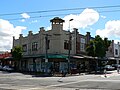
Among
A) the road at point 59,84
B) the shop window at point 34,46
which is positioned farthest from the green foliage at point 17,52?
the road at point 59,84

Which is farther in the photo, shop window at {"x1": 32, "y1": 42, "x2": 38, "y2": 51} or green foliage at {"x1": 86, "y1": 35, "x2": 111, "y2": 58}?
shop window at {"x1": 32, "y1": 42, "x2": 38, "y2": 51}

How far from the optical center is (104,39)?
58781mm

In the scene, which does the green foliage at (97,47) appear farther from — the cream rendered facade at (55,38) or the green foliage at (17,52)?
the green foliage at (17,52)

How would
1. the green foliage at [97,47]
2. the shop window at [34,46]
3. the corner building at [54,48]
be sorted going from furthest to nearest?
the shop window at [34,46] < the green foliage at [97,47] < the corner building at [54,48]

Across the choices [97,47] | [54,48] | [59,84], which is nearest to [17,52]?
[54,48]

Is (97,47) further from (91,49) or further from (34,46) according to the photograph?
(34,46)

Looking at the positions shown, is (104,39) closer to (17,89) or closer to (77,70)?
(77,70)

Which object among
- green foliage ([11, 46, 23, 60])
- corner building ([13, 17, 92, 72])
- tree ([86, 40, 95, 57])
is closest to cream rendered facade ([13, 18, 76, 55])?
corner building ([13, 17, 92, 72])

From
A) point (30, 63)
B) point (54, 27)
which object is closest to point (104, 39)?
point (54, 27)

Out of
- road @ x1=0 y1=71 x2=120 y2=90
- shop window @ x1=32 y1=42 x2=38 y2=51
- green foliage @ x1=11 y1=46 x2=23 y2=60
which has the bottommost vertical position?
road @ x1=0 y1=71 x2=120 y2=90

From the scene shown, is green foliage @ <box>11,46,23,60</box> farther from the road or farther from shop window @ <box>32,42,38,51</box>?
the road

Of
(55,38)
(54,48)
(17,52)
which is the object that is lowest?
(17,52)

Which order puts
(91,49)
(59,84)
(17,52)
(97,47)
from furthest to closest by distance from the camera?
(17,52) → (91,49) → (97,47) → (59,84)

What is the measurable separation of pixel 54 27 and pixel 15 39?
16.3 meters
